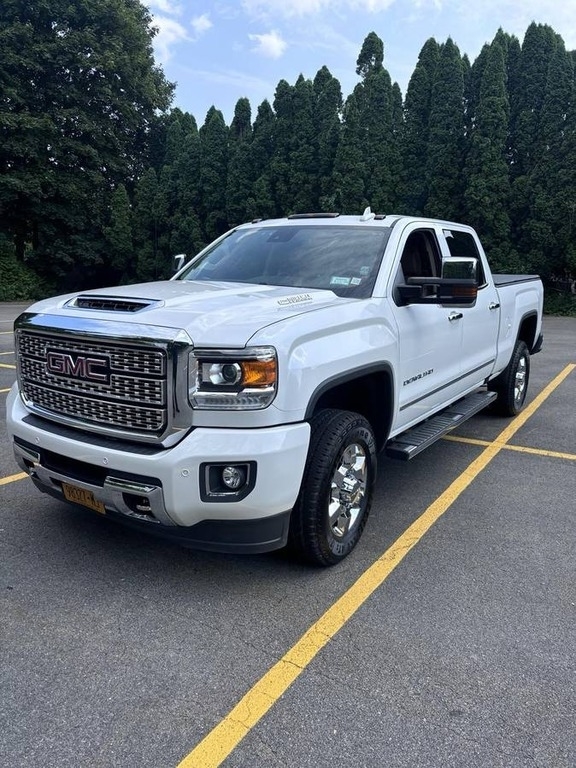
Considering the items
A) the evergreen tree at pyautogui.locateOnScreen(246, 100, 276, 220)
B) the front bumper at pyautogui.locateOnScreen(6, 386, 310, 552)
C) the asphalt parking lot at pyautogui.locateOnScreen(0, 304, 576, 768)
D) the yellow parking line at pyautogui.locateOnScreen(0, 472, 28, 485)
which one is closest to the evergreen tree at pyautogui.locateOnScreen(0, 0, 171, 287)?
the evergreen tree at pyautogui.locateOnScreen(246, 100, 276, 220)

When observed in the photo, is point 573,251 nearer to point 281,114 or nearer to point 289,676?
point 281,114

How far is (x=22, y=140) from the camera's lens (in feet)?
83.2

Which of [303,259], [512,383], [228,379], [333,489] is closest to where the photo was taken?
[228,379]

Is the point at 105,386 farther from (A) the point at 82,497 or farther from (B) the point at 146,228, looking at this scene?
(B) the point at 146,228

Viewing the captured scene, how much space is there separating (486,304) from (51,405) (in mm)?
3904

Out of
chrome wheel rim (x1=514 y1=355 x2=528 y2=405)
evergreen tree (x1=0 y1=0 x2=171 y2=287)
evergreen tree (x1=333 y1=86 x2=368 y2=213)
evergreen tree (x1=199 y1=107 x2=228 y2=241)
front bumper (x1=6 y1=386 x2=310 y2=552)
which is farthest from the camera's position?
evergreen tree (x1=199 y1=107 x2=228 y2=241)

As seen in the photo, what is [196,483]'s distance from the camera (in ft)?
8.93

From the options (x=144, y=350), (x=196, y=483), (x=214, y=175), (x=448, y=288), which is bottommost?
(x=196, y=483)

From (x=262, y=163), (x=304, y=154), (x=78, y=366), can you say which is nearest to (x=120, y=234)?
(x=262, y=163)

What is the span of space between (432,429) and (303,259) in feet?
5.16

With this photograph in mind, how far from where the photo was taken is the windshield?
4.00 meters

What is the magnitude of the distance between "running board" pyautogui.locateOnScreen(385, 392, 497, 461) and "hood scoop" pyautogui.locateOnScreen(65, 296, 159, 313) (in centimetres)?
185

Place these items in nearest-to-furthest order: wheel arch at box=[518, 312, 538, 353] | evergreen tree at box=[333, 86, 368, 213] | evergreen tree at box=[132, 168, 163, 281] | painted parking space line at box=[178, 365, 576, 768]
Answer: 1. painted parking space line at box=[178, 365, 576, 768]
2. wheel arch at box=[518, 312, 538, 353]
3. evergreen tree at box=[333, 86, 368, 213]
4. evergreen tree at box=[132, 168, 163, 281]

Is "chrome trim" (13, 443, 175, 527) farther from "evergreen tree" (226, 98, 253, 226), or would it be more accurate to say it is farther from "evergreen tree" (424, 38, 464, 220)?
"evergreen tree" (226, 98, 253, 226)
